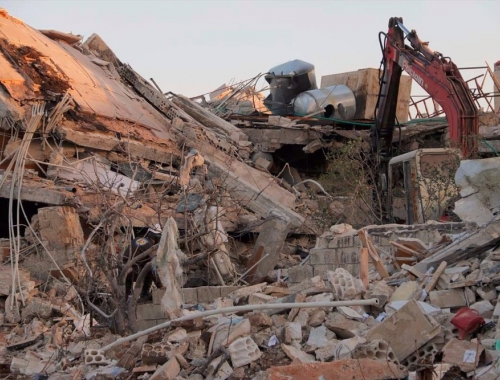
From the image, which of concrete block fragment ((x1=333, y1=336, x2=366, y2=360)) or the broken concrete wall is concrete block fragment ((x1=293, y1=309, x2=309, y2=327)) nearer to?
concrete block fragment ((x1=333, y1=336, x2=366, y2=360))

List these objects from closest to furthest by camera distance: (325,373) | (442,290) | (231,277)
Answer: (325,373) < (442,290) < (231,277)

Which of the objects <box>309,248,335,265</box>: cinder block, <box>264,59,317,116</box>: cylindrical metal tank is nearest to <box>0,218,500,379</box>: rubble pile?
<box>309,248,335,265</box>: cinder block

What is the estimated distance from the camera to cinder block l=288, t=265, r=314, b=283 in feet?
32.8

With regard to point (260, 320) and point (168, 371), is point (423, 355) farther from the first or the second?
point (168, 371)

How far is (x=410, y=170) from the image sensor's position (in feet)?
48.2

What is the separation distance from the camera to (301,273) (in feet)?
33.0

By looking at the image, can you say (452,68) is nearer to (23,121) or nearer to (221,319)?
(23,121)

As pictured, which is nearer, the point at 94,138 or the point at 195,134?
the point at 94,138

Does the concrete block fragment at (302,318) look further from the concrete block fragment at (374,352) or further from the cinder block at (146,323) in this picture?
the cinder block at (146,323)

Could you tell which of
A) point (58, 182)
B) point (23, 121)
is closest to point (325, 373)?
point (58, 182)

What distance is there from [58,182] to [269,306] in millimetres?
6468

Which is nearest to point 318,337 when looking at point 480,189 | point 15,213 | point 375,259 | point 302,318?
point 302,318

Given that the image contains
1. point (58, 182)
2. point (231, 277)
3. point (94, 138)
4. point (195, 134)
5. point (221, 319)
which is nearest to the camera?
point (221, 319)

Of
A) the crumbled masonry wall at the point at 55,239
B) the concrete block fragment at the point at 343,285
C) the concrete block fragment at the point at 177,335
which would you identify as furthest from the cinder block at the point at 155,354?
the crumbled masonry wall at the point at 55,239
